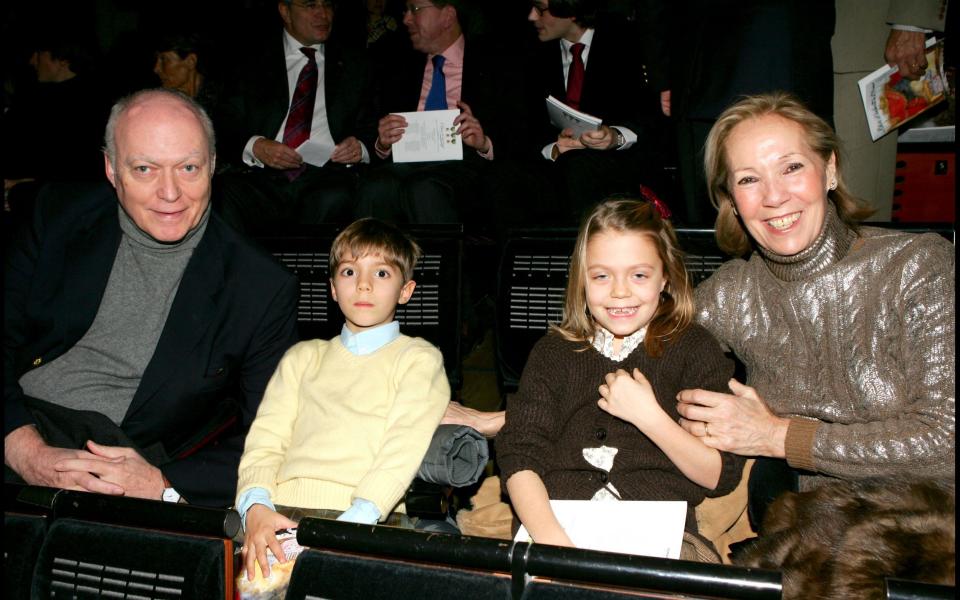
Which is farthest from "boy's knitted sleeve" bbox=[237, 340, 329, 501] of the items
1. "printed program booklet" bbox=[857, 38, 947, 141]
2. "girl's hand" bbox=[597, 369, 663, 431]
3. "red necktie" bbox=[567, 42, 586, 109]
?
"printed program booklet" bbox=[857, 38, 947, 141]

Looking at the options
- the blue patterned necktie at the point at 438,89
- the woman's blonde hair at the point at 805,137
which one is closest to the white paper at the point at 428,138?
the blue patterned necktie at the point at 438,89

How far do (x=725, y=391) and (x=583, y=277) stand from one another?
44 centimetres

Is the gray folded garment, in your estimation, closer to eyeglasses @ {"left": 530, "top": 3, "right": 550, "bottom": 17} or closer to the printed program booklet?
the printed program booklet

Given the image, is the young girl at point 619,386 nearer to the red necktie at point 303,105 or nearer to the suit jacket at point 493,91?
the suit jacket at point 493,91

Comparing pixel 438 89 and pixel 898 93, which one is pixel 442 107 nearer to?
pixel 438 89

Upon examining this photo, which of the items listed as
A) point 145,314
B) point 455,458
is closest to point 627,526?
point 455,458

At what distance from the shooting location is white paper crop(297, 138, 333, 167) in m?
3.81

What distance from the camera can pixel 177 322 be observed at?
7.41ft

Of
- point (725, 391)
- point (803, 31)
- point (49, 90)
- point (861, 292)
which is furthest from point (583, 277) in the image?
point (49, 90)

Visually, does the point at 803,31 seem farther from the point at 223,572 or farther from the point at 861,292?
the point at 223,572

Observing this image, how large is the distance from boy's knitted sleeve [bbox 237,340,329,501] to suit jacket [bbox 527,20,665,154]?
1715 millimetres

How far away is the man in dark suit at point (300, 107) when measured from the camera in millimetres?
3766

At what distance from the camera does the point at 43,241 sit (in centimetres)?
233

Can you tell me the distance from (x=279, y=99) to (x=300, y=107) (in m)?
0.11
